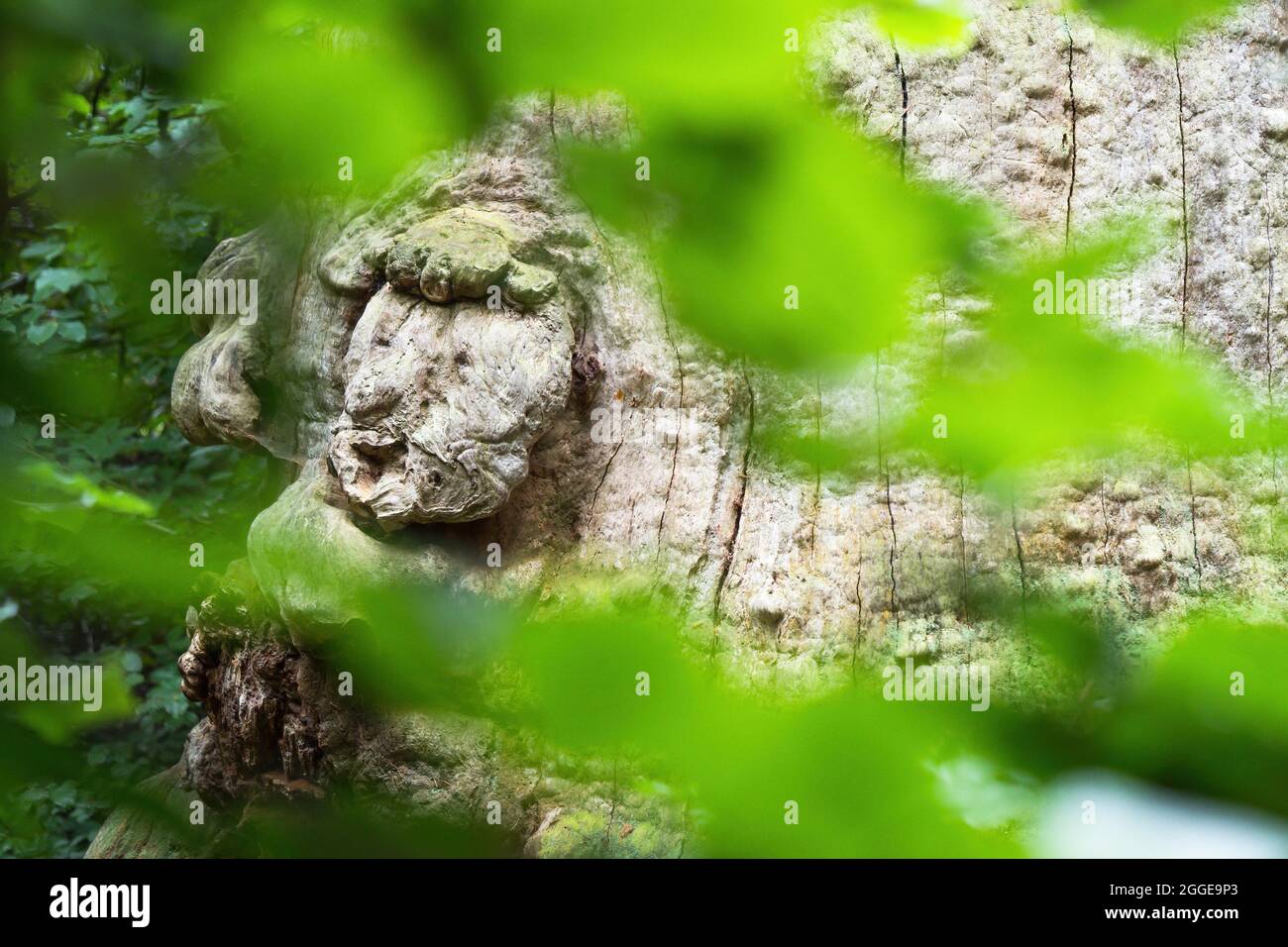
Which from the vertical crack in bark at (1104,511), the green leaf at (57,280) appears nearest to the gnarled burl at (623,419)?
the vertical crack in bark at (1104,511)

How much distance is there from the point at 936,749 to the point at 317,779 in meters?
1.57

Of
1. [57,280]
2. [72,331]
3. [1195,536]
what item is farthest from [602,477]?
[57,280]

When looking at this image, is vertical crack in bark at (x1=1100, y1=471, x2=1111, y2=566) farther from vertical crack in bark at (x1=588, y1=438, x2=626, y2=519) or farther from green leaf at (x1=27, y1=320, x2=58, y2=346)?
green leaf at (x1=27, y1=320, x2=58, y2=346)

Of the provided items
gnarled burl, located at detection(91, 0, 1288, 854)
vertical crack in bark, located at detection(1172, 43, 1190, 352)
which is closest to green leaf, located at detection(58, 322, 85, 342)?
gnarled burl, located at detection(91, 0, 1288, 854)

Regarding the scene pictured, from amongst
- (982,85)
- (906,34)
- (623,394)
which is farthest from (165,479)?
(906,34)

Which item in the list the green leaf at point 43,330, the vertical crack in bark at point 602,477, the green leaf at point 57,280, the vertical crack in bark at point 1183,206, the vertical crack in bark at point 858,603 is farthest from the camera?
the green leaf at point 57,280

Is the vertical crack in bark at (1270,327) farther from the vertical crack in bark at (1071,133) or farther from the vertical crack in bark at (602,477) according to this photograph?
the vertical crack in bark at (602,477)

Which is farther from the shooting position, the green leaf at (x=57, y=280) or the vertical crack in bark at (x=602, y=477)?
the green leaf at (x=57, y=280)

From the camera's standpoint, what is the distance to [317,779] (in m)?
1.73

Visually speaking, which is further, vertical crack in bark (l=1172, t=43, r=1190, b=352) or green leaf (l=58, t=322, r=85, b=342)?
green leaf (l=58, t=322, r=85, b=342)

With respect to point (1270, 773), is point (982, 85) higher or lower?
higher

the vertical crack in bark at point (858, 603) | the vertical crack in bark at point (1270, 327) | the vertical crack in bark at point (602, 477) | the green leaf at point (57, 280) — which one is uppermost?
the green leaf at point (57, 280)

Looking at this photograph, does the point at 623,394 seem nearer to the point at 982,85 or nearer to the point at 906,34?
the point at 982,85

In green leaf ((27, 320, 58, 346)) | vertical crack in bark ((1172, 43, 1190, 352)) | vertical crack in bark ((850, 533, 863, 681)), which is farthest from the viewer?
green leaf ((27, 320, 58, 346))
